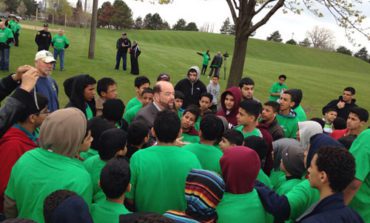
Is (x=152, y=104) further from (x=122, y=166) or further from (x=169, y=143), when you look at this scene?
(x=122, y=166)

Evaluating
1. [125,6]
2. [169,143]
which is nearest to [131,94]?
[169,143]

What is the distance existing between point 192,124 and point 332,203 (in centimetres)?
311

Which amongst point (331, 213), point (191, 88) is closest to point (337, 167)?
point (331, 213)

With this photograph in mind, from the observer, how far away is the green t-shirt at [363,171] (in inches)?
139

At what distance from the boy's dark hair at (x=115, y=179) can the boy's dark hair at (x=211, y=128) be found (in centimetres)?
125

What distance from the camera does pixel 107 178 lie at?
2.83m

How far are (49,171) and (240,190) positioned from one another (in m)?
1.57

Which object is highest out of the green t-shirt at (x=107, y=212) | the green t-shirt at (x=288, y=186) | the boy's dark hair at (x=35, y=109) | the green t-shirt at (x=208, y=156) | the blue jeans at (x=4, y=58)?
the boy's dark hair at (x=35, y=109)

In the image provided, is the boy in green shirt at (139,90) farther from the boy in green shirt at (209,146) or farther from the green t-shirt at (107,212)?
the green t-shirt at (107,212)

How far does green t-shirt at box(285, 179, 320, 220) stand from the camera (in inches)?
124

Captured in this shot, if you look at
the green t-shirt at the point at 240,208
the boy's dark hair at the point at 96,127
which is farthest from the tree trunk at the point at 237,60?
the green t-shirt at the point at 240,208

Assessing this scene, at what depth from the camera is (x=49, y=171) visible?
2.82 m

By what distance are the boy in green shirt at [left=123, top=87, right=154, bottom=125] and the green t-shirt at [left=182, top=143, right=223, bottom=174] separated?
2.53 metres

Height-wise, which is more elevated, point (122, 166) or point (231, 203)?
point (122, 166)
